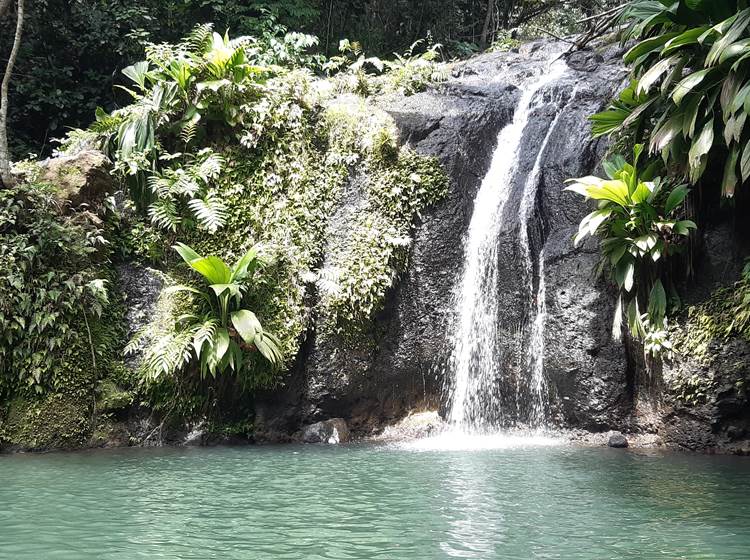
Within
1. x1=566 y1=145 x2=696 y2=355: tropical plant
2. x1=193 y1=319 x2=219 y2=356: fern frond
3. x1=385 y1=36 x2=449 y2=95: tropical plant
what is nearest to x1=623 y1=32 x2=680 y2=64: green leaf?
x1=566 y1=145 x2=696 y2=355: tropical plant

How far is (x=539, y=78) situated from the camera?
11.1 metres

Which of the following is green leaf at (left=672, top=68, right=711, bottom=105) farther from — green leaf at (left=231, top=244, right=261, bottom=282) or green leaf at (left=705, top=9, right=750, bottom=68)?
green leaf at (left=231, top=244, right=261, bottom=282)

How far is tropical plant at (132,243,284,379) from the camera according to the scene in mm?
7641

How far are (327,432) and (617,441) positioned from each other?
3250 millimetres

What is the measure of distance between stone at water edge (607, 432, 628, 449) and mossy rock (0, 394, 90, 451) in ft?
18.9

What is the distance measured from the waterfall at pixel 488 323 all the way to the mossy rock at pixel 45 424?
14.2 ft

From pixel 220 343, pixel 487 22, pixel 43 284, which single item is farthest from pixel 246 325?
pixel 487 22

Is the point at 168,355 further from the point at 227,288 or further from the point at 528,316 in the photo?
the point at 528,316

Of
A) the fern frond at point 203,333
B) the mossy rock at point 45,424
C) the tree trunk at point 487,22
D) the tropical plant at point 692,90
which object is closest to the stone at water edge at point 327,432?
the fern frond at point 203,333

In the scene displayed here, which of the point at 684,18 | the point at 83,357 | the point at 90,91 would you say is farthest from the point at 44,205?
the point at 684,18

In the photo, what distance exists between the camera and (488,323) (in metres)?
8.66

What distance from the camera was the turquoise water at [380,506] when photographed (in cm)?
367

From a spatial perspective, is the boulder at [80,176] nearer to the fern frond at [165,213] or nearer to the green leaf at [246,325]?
the fern frond at [165,213]

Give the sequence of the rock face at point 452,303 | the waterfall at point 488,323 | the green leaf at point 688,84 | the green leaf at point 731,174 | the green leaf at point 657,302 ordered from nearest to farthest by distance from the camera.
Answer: the green leaf at point 731,174 < the green leaf at point 688,84 < the green leaf at point 657,302 < the rock face at point 452,303 < the waterfall at point 488,323
